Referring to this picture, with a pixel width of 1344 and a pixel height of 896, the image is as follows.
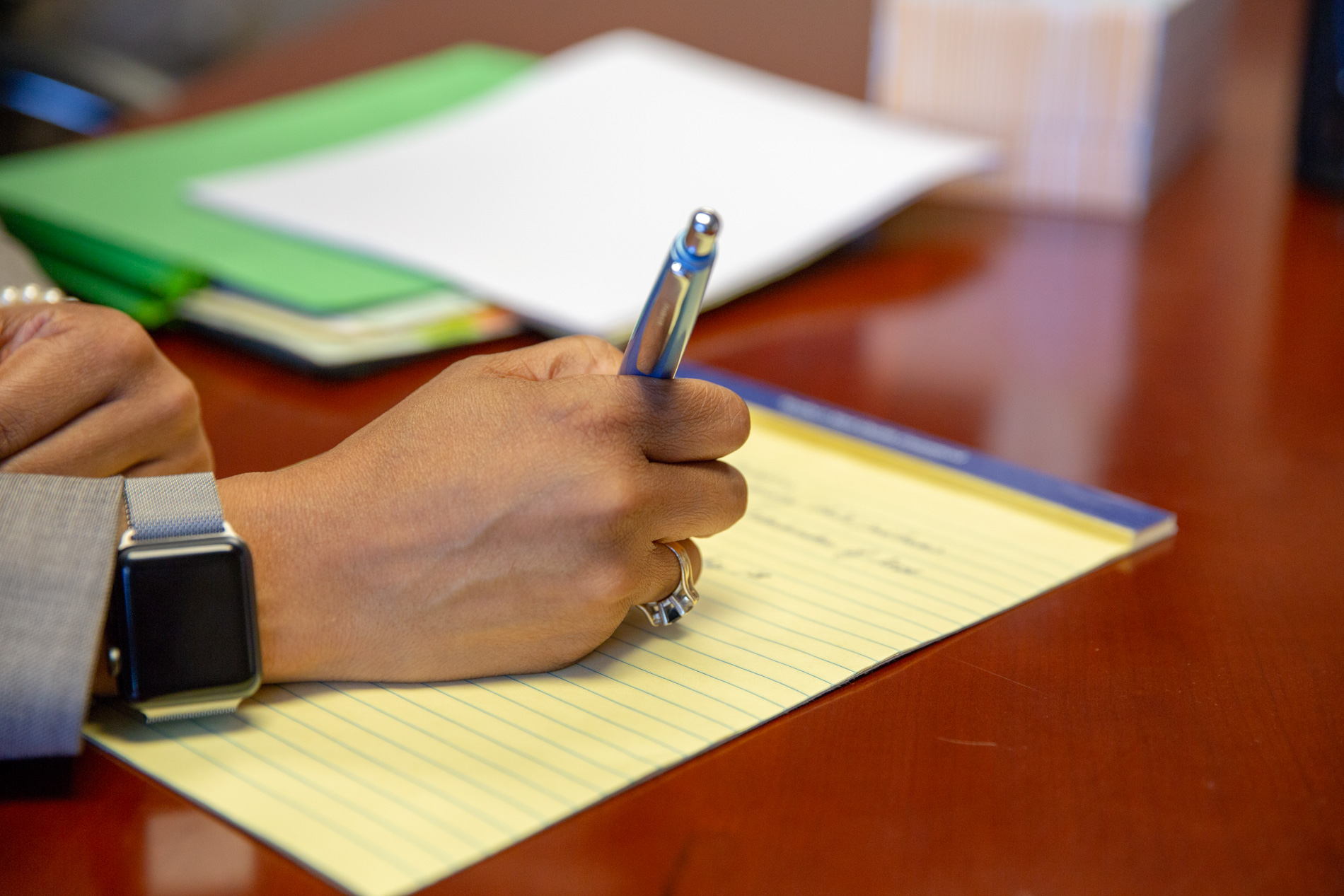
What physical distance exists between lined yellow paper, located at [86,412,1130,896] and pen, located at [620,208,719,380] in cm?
11

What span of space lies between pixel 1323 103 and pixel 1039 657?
77cm

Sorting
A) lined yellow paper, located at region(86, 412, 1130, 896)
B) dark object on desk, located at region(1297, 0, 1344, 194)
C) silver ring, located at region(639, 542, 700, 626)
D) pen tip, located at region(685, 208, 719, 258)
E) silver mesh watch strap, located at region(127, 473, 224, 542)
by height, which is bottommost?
lined yellow paper, located at region(86, 412, 1130, 896)

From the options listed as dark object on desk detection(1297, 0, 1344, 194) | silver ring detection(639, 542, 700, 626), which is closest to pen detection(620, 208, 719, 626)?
silver ring detection(639, 542, 700, 626)

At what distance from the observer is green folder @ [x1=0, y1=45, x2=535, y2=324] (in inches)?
33.1

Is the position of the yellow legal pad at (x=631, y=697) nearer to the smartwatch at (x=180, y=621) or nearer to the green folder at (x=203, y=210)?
the smartwatch at (x=180, y=621)

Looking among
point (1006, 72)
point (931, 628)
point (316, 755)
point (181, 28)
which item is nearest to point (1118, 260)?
point (1006, 72)

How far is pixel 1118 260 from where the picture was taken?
992mm

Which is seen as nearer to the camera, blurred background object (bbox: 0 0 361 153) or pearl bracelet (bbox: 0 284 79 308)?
pearl bracelet (bbox: 0 284 79 308)

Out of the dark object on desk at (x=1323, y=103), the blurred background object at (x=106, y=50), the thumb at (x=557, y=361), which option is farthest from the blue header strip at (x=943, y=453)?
the blurred background object at (x=106, y=50)

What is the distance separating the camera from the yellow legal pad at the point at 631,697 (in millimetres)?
419

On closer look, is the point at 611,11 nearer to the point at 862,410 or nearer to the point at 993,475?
the point at 862,410

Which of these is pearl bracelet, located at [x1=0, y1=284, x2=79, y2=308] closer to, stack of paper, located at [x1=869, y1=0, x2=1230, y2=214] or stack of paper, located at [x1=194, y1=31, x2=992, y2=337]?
stack of paper, located at [x1=194, y1=31, x2=992, y2=337]

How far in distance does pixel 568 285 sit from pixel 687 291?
0.41 meters

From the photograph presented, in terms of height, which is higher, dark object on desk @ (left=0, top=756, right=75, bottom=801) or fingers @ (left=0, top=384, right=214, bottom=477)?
fingers @ (left=0, top=384, right=214, bottom=477)
